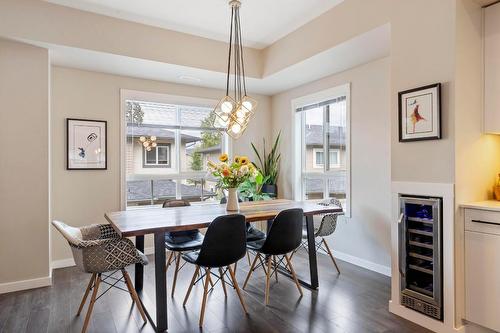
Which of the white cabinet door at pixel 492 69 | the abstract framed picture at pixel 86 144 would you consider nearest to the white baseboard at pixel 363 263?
the white cabinet door at pixel 492 69

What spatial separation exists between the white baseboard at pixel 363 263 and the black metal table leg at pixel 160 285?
2512 mm

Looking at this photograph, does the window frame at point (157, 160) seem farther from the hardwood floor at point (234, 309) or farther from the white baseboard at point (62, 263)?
the hardwood floor at point (234, 309)

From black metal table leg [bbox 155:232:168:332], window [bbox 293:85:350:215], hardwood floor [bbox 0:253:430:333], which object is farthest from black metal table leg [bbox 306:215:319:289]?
black metal table leg [bbox 155:232:168:332]

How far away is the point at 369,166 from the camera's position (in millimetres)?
3896

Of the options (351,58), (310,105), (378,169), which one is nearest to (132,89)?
(310,105)

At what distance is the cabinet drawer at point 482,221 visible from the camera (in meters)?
2.21

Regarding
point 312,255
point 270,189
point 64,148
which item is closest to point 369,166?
point 312,255

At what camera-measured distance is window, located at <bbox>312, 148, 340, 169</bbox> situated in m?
4.44

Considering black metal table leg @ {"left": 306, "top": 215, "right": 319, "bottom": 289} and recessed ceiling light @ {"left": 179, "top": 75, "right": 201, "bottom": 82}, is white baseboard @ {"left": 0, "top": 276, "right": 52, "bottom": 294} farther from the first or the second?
recessed ceiling light @ {"left": 179, "top": 75, "right": 201, "bottom": 82}

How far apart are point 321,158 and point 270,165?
1.05 metres

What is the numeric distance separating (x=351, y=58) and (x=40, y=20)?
334 centimetres

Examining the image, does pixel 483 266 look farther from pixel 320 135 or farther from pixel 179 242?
pixel 320 135

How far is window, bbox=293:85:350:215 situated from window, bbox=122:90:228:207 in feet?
4.25

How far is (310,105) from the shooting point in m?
4.84
